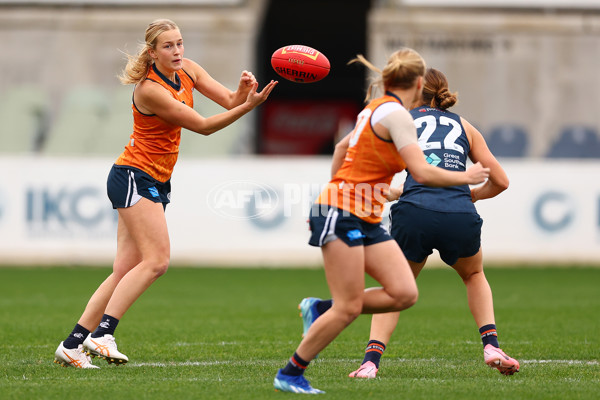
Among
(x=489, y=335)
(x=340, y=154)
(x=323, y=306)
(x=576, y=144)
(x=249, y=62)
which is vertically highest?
(x=249, y=62)

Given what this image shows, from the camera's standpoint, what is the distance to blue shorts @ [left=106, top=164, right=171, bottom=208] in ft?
20.7

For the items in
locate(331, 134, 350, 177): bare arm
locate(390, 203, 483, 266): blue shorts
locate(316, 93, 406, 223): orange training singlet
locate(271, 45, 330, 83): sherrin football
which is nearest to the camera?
locate(316, 93, 406, 223): orange training singlet

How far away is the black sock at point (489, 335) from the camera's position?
6.14 m

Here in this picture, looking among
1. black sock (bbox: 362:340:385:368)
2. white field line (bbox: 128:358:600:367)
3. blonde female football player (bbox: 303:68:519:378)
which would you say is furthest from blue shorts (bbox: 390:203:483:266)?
white field line (bbox: 128:358:600:367)

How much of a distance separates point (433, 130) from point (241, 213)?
8.92 m

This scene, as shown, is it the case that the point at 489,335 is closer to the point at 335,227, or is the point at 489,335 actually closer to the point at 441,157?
the point at 441,157

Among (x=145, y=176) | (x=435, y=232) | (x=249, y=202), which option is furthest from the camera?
(x=249, y=202)

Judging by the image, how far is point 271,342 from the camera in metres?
7.66

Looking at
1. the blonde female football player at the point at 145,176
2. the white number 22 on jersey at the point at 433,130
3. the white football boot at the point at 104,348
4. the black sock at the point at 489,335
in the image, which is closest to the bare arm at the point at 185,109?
the blonde female football player at the point at 145,176

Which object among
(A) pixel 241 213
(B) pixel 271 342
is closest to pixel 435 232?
(B) pixel 271 342

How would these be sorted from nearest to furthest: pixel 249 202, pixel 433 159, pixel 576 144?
pixel 433 159, pixel 249 202, pixel 576 144

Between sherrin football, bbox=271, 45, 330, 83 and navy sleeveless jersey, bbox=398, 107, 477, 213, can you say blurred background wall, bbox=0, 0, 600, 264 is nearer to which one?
sherrin football, bbox=271, 45, 330, 83

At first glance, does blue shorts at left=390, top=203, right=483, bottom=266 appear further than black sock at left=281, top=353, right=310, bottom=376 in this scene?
Yes

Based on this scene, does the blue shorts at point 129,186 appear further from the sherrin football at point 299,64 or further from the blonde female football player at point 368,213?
the blonde female football player at point 368,213
